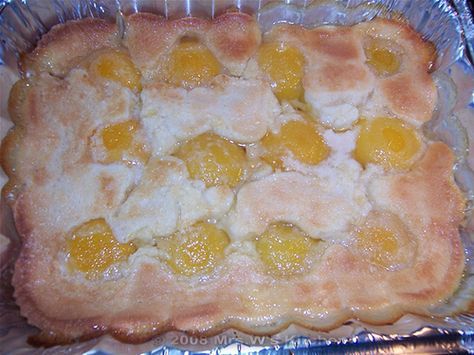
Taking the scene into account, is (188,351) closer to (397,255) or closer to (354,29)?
(397,255)

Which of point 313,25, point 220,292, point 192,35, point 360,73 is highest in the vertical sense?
point 313,25

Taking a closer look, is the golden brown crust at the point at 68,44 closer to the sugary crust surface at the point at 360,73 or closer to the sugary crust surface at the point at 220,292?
the sugary crust surface at the point at 220,292

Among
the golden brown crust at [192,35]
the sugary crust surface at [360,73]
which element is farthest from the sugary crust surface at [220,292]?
the golden brown crust at [192,35]

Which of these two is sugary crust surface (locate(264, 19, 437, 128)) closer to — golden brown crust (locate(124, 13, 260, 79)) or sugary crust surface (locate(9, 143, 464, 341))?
golden brown crust (locate(124, 13, 260, 79))

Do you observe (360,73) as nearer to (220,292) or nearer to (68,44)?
(220,292)

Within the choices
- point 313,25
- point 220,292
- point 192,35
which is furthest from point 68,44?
point 220,292

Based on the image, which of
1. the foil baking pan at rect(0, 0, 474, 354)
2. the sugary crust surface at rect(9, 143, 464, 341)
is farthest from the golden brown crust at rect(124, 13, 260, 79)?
the sugary crust surface at rect(9, 143, 464, 341)

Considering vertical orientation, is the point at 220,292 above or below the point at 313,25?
below

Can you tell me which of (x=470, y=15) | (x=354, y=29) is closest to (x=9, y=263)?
(x=354, y=29)
